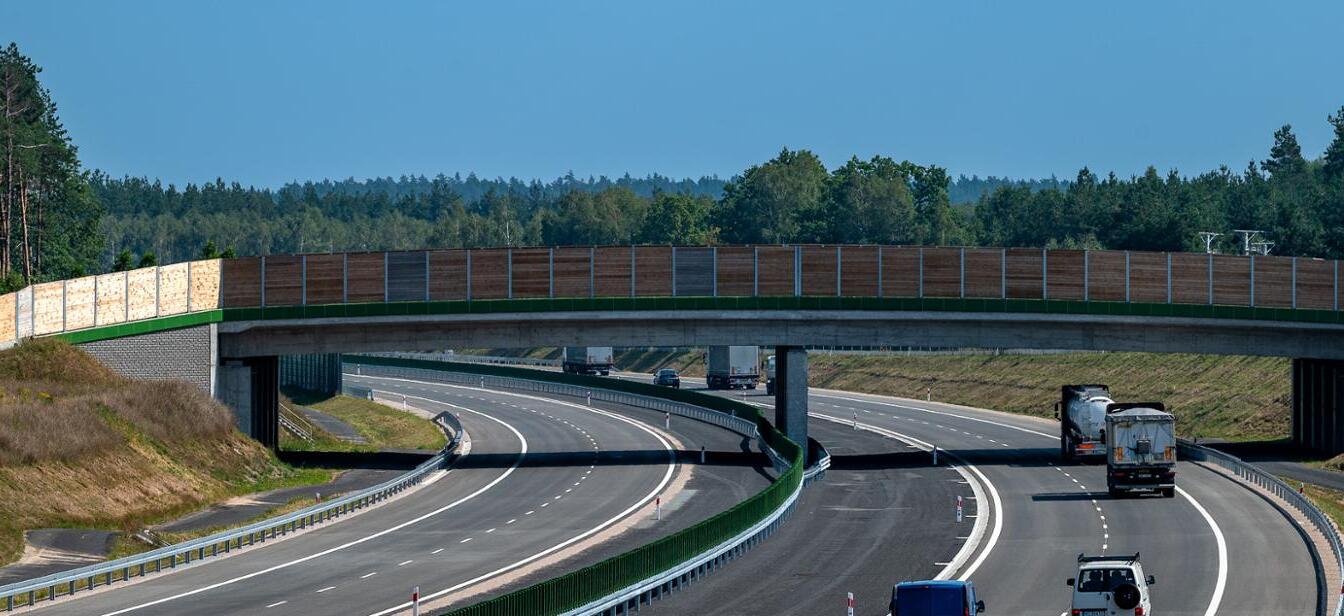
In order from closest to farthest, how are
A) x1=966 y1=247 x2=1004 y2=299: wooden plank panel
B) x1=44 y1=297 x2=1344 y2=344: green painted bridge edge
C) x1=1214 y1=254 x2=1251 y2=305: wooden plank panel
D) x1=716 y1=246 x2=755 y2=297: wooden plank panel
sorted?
1. x1=44 y1=297 x2=1344 y2=344: green painted bridge edge
2. x1=716 y1=246 x2=755 y2=297: wooden plank panel
3. x1=966 y1=247 x2=1004 y2=299: wooden plank panel
4. x1=1214 y1=254 x2=1251 y2=305: wooden plank panel

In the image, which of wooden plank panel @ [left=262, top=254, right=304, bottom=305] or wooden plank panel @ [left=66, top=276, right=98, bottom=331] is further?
wooden plank panel @ [left=262, top=254, right=304, bottom=305]

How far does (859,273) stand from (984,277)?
5.91 meters

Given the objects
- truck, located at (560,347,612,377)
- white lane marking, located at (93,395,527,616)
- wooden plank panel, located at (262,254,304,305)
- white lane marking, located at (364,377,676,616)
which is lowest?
white lane marking, located at (93,395,527,616)

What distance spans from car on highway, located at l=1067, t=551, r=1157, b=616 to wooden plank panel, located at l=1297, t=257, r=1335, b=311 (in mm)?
51778

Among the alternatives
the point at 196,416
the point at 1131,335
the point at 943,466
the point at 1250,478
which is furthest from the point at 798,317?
the point at 196,416

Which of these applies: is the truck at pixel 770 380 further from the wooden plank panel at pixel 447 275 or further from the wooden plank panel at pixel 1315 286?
the wooden plank panel at pixel 447 275

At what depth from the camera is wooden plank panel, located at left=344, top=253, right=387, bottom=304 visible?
274 feet

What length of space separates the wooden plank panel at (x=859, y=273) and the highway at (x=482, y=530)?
9.75 metres

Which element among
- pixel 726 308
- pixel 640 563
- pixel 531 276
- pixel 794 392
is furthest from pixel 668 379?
pixel 640 563

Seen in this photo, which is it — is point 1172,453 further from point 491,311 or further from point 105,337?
point 105,337

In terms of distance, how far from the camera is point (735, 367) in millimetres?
142000

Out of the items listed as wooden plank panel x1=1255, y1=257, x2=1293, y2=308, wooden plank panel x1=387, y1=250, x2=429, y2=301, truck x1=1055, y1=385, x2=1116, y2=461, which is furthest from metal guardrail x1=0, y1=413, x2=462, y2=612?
wooden plank panel x1=1255, y1=257, x2=1293, y2=308

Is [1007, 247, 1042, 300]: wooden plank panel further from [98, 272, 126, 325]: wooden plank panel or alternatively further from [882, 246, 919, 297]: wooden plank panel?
[98, 272, 126, 325]: wooden plank panel

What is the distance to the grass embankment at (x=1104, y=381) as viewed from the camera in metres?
107
